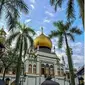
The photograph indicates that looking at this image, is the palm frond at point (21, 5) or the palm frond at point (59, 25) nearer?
the palm frond at point (21, 5)

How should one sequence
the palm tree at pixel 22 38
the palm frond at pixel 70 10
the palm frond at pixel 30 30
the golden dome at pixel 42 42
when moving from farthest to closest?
the golden dome at pixel 42 42, the palm frond at pixel 30 30, the palm tree at pixel 22 38, the palm frond at pixel 70 10

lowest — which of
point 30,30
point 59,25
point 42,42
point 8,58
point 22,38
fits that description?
point 8,58

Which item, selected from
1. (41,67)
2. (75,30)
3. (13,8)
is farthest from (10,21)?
(41,67)

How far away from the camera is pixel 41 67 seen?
4047 centimetres

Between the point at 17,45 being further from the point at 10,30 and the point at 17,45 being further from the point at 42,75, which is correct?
the point at 42,75

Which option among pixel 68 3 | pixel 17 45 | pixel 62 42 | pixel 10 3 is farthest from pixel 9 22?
pixel 62 42

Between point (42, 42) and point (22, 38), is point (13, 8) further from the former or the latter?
point (42, 42)

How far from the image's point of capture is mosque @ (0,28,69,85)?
3709 centimetres

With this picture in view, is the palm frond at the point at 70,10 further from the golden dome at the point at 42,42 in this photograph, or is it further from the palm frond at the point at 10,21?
the golden dome at the point at 42,42

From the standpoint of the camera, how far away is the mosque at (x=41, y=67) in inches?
1460

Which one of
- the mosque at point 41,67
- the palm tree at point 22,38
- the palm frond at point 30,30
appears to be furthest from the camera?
the mosque at point 41,67

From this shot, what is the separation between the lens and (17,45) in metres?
Answer: 21.2

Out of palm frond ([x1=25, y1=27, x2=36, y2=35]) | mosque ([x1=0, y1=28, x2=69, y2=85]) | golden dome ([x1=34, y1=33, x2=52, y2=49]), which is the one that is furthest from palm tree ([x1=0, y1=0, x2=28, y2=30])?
golden dome ([x1=34, y1=33, x2=52, y2=49])

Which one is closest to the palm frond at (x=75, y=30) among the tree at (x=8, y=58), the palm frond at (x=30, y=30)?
the palm frond at (x=30, y=30)
